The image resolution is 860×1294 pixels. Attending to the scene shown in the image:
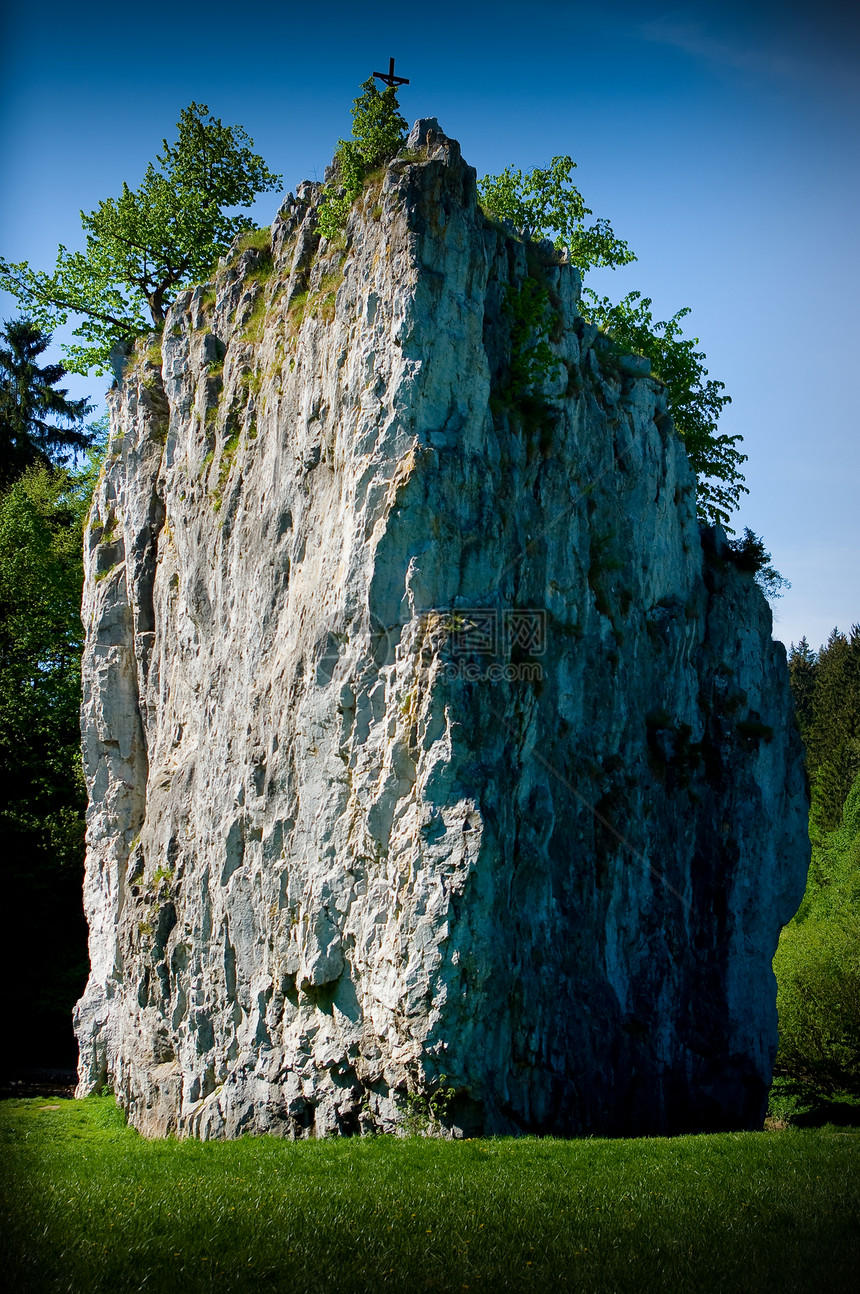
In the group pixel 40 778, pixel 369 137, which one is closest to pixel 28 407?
pixel 40 778

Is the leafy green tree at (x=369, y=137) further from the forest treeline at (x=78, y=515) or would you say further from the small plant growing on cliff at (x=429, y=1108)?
the small plant growing on cliff at (x=429, y=1108)

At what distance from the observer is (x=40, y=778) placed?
28156 mm

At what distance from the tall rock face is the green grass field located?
2.29 meters

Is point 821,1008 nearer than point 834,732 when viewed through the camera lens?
Yes

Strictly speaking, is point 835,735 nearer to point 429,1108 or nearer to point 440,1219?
point 429,1108

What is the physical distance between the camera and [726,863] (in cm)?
2188

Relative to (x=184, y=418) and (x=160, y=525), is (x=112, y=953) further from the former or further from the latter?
(x=184, y=418)

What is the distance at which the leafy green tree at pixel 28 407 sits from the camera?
35.1 metres

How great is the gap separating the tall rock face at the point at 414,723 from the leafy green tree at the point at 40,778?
600cm

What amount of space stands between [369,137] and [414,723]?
1032cm

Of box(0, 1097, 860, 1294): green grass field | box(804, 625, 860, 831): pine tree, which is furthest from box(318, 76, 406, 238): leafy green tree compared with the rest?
box(804, 625, 860, 831): pine tree

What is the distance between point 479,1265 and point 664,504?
56.3 feet

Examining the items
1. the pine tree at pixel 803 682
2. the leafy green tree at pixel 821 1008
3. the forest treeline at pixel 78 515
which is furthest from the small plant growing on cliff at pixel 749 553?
the pine tree at pixel 803 682

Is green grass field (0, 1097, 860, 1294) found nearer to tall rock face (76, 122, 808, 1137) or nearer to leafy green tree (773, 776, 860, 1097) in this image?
tall rock face (76, 122, 808, 1137)
